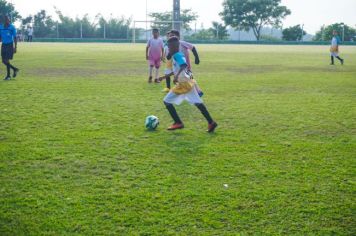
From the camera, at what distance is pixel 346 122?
807cm

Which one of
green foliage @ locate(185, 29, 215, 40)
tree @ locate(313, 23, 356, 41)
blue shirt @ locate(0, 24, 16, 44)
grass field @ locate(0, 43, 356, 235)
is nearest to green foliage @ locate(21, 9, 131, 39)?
green foliage @ locate(185, 29, 215, 40)

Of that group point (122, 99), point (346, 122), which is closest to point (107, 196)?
point (346, 122)

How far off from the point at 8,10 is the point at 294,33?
50.9 m

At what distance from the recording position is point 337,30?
229 feet

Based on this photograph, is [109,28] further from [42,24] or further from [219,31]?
[219,31]

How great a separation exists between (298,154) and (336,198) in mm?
1622

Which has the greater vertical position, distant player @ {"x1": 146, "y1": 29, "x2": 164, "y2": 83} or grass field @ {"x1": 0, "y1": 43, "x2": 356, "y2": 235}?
distant player @ {"x1": 146, "y1": 29, "x2": 164, "y2": 83}

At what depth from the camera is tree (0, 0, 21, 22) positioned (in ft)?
229

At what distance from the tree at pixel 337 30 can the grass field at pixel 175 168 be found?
65.0 meters

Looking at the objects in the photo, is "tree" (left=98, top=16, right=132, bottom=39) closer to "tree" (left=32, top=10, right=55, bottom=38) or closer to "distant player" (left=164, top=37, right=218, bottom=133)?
"tree" (left=32, top=10, right=55, bottom=38)

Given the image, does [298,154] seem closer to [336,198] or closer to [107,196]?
[336,198]

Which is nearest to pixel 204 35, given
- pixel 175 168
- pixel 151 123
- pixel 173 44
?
pixel 173 44

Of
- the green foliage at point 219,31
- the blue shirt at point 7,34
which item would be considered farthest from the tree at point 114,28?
the blue shirt at point 7,34

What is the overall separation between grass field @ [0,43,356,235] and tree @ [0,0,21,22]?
67.1 metres
